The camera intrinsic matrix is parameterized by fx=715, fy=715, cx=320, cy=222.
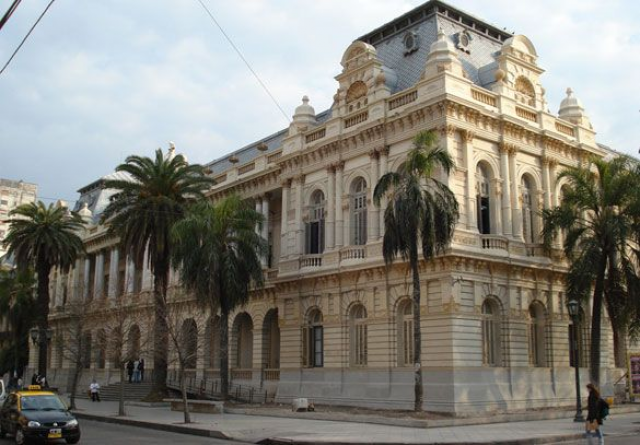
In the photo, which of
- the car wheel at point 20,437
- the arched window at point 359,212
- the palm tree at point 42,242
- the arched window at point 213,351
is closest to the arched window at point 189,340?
the arched window at point 213,351

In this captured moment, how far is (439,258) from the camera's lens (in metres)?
31.1

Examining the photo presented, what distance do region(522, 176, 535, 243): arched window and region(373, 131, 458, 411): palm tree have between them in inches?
348

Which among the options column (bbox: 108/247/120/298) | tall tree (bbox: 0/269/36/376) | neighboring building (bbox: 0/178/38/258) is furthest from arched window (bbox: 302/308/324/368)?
neighboring building (bbox: 0/178/38/258)

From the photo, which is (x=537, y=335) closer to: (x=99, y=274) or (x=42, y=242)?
(x=42, y=242)

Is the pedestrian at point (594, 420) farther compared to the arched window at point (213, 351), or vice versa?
the arched window at point (213, 351)

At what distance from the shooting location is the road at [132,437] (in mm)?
20731

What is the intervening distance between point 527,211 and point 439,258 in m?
7.71

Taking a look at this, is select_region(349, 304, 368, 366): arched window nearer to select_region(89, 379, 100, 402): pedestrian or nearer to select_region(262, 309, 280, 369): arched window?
select_region(262, 309, 280, 369): arched window

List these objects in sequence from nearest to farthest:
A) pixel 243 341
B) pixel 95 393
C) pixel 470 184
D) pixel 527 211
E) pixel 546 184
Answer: pixel 470 184 → pixel 527 211 → pixel 546 184 → pixel 95 393 → pixel 243 341

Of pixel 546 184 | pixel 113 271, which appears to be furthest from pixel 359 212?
pixel 113 271

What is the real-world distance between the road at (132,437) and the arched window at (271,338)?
1614 cm

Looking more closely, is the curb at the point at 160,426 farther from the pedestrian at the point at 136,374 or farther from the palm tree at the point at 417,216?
the pedestrian at the point at 136,374

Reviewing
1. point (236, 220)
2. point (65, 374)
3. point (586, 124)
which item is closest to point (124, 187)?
point (236, 220)

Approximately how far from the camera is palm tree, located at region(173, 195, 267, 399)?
34969 mm
